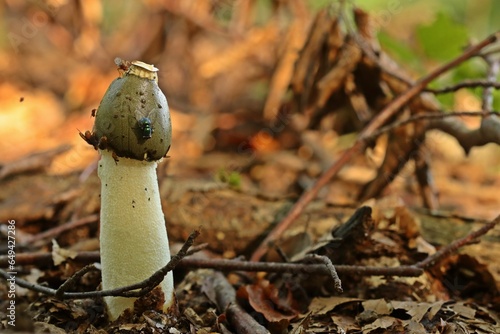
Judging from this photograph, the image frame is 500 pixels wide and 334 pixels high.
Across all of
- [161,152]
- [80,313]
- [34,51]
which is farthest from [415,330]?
[34,51]

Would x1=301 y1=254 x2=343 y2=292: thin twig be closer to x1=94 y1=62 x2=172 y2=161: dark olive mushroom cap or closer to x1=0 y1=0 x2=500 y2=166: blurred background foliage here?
x1=94 y1=62 x2=172 y2=161: dark olive mushroom cap

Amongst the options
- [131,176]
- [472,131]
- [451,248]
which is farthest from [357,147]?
[131,176]

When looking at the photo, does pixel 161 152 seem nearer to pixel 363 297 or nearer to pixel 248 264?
pixel 248 264

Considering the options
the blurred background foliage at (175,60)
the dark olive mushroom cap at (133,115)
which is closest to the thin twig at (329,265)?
the dark olive mushroom cap at (133,115)

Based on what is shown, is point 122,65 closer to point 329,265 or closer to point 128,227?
point 128,227

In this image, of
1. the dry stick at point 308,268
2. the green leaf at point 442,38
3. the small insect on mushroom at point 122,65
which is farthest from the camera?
the green leaf at point 442,38

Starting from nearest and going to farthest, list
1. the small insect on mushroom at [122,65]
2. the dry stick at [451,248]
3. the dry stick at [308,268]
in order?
the small insect on mushroom at [122,65] → the dry stick at [308,268] → the dry stick at [451,248]

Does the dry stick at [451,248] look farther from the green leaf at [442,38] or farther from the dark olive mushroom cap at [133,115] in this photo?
the green leaf at [442,38]

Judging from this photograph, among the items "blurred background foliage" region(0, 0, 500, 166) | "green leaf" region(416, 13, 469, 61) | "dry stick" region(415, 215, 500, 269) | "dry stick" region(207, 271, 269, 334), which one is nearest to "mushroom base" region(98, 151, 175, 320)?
"dry stick" region(207, 271, 269, 334)
